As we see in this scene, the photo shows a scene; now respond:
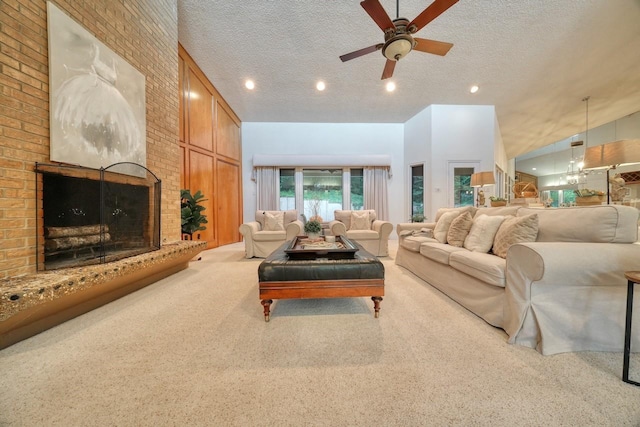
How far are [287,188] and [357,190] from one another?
2006mm

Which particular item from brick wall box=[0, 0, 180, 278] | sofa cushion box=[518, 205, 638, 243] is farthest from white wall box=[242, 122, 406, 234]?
sofa cushion box=[518, 205, 638, 243]

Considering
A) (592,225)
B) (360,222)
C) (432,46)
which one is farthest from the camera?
(360,222)

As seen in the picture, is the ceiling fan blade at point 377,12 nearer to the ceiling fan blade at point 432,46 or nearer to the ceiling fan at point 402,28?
the ceiling fan at point 402,28

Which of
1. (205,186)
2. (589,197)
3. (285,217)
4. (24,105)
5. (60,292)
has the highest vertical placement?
(24,105)

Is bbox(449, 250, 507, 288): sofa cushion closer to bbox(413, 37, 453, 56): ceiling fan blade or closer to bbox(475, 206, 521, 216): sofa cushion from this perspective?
bbox(475, 206, 521, 216): sofa cushion

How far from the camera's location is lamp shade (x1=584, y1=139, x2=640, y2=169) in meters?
2.00

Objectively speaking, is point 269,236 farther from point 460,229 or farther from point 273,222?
point 460,229

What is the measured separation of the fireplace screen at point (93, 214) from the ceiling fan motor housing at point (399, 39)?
3.02 meters

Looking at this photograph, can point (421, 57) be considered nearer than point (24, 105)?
No

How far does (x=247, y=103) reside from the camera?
518cm

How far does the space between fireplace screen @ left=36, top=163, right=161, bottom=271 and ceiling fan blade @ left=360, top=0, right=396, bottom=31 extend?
2832mm

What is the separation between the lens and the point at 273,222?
4379mm

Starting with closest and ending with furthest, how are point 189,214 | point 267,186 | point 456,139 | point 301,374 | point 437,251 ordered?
point 301,374 → point 437,251 → point 189,214 → point 456,139 → point 267,186

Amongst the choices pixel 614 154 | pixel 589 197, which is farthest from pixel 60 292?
pixel 614 154
